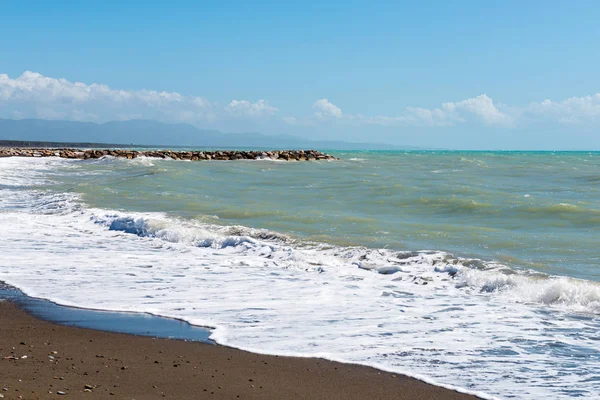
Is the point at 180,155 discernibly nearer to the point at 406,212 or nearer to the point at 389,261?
the point at 406,212

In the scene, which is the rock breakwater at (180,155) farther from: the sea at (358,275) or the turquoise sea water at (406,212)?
the sea at (358,275)

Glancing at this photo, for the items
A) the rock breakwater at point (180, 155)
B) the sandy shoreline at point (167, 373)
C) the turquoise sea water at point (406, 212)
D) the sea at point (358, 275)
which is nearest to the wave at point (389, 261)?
the sea at point (358, 275)

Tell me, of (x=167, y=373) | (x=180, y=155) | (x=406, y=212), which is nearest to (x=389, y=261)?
(x=167, y=373)

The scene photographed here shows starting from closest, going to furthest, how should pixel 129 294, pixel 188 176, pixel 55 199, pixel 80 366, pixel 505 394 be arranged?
pixel 505 394, pixel 80 366, pixel 129 294, pixel 55 199, pixel 188 176

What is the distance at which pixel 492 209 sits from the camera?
1734 cm

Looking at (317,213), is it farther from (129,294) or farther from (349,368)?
(349,368)

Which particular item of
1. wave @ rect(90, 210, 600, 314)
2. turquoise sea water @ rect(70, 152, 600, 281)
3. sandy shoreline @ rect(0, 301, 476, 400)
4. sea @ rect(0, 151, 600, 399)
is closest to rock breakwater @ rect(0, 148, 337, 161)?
turquoise sea water @ rect(70, 152, 600, 281)

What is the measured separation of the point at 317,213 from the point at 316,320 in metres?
9.53

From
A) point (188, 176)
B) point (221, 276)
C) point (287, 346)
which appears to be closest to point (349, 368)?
point (287, 346)

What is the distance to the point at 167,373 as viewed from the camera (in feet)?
16.2

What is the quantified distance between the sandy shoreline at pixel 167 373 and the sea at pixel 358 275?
31 centimetres

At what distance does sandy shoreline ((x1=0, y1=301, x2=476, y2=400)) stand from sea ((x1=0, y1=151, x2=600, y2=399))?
310mm

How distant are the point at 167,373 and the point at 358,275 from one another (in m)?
4.87

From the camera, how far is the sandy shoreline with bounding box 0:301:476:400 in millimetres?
4492
